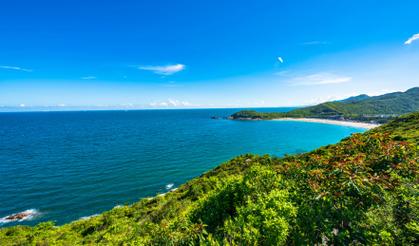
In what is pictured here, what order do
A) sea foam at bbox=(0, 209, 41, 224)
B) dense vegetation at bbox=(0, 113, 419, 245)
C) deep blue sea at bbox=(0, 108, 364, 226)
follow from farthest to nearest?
deep blue sea at bbox=(0, 108, 364, 226) → sea foam at bbox=(0, 209, 41, 224) → dense vegetation at bbox=(0, 113, 419, 245)

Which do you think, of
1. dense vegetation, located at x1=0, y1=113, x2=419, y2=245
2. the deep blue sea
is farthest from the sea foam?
dense vegetation, located at x1=0, y1=113, x2=419, y2=245

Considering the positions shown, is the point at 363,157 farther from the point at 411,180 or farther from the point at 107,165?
the point at 107,165

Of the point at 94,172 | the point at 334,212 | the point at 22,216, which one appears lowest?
the point at 22,216

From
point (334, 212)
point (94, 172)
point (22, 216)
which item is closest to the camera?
point (334, 212)

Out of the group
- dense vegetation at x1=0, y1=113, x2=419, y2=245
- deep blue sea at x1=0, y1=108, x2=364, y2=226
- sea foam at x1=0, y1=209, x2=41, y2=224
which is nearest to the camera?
dense vegetation at x1=0, y1=113, x2=419, y2=245

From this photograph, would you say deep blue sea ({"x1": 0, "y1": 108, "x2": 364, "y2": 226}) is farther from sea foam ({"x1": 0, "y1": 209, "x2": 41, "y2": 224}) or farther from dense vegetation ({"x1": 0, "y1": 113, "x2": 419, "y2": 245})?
dense vegetation ({"x1": 0, "y1": 113, "x2": 419, "y2": 245})

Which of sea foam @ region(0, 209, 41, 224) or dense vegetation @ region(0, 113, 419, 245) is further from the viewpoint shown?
sea foam @ region(0, 209, 41, 224)

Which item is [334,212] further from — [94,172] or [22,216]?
[94,172]

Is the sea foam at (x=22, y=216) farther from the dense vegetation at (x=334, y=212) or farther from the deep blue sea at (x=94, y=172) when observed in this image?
the dense vegetation at (x=334, y=212)

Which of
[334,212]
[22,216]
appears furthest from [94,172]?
[334,212]

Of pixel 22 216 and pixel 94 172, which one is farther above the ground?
pixel 94 172

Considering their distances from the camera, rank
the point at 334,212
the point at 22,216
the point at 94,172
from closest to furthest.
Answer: the point at 334,212, the point at 22,216, the point at 94,172

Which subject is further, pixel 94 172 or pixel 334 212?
pixel 94 172

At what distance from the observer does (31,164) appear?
55719mm
